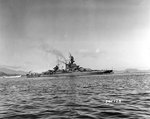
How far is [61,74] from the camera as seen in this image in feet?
508

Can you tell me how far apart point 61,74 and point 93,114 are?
142m

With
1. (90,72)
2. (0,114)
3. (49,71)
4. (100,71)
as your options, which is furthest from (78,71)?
(0,114)

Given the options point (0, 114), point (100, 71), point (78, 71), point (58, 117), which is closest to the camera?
point (58, 117)

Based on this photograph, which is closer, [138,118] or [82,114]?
[138,118]

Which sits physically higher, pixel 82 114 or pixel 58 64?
pixel 58 64

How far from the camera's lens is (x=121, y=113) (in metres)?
13.0

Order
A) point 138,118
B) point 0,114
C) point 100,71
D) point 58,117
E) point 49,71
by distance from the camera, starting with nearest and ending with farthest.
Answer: point 138,118 → point 58,117 → point 0,114 → point 100,71 → point 49,71

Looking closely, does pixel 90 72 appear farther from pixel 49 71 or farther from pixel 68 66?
pixel 49 71

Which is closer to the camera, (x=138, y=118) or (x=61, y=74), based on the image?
(x=138, y=118)

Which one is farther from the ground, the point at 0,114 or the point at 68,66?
the point at 68,66

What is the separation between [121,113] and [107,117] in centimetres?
146

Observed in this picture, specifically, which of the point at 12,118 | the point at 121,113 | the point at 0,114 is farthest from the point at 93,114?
the point at 0,114

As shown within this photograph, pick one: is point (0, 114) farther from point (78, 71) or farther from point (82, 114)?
point (78, 71)

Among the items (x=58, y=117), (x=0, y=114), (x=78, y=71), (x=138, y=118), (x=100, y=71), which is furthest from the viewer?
(x=100, y=71)
